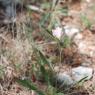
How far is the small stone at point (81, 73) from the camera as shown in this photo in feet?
7.25

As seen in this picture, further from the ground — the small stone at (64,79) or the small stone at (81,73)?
the small stone at (81,73)

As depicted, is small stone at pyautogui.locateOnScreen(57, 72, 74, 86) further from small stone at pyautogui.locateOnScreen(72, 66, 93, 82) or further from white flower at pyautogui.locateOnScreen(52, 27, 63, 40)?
white flower at pyautogui.locateOnScreen(52, 27, 63, 40)

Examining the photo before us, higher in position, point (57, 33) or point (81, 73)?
point (57, 33)

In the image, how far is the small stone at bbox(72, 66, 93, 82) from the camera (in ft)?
7.25

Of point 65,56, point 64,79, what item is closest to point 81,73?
point 64,79

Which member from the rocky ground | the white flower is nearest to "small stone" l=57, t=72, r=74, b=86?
the rocky ground

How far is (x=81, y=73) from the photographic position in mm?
2262

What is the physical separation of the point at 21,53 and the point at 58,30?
0.30 meters

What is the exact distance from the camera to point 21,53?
228cm

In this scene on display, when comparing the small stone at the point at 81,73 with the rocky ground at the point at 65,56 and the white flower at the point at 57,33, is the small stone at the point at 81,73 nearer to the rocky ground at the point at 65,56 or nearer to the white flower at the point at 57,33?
the rocky ground at the point at 65,56

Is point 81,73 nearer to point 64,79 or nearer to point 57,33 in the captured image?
point 64,79

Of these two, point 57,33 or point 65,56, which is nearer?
point 57,33

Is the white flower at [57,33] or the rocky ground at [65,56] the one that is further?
the white flower at [57,33]

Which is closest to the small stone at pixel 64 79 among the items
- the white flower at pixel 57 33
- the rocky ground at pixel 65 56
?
the rocky ground at pixel 65 56
